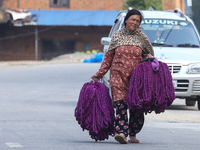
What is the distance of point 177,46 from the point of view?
33.8ft

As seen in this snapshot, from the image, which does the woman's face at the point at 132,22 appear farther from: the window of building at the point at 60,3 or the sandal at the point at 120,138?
the window of building at the point at 60,3

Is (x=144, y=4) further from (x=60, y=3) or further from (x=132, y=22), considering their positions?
(x=132, y=22)

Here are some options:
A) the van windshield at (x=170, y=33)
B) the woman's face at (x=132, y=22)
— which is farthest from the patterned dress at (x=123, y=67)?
the van windshield at (x=170, y=33)

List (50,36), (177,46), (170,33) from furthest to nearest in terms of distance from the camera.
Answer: (50,36) < (170,33) < (177,46)

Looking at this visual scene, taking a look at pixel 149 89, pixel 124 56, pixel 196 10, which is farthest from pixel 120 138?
pixel 196 10

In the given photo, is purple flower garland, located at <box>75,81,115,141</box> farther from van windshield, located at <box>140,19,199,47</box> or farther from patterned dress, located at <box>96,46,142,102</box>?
van windshield, located at <box>140,19,199,47</box>

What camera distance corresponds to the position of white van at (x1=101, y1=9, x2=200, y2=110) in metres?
9.70

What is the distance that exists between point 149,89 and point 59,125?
Answer: 257 cm

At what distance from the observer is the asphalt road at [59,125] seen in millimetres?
5859

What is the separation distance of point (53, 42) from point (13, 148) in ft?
102

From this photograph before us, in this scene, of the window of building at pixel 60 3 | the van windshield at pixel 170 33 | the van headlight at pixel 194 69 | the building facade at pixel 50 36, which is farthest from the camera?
the window of building at pixel 60 3

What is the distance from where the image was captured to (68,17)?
33969 millimetres

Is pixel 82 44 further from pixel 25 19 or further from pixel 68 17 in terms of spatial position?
pixel 25 19

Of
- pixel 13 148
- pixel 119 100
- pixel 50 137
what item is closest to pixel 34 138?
pixel 50 137
